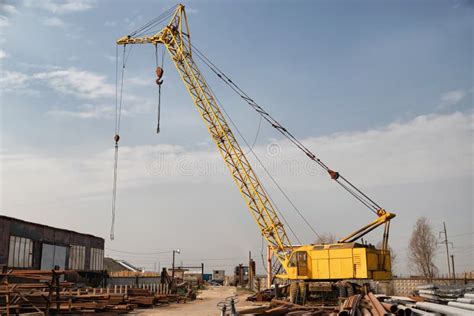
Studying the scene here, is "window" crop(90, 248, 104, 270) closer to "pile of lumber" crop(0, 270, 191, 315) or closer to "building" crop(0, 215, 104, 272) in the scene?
"building" crop(0, 215, 104, 272)

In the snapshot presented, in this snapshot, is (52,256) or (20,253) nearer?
(20,253)

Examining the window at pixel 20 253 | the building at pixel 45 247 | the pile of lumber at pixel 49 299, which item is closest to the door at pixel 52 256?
the building at pixel 45 247

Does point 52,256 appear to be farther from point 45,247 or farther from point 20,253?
point 20,253

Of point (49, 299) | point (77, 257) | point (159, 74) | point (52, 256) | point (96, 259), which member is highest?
point (159, 74)

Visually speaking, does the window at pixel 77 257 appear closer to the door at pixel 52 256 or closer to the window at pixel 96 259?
the door at pixel 52 256

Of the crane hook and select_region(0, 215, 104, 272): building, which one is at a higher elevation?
the crane hook

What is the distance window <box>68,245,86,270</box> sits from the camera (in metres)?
48.5

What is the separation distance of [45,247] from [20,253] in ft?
13.1

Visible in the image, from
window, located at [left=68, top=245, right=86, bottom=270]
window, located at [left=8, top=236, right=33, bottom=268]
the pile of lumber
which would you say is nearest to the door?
window, located at [left=68, top=245, right=86, bottom=270]

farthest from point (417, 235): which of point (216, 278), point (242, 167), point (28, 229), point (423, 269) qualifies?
point (28, 229)

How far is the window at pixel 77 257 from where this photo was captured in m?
48.5

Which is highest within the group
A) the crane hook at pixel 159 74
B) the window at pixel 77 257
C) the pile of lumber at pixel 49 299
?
the crane hook at pixel 159 74

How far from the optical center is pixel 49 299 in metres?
20.9

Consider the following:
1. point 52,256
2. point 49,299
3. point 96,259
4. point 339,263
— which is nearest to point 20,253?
point 52,256
